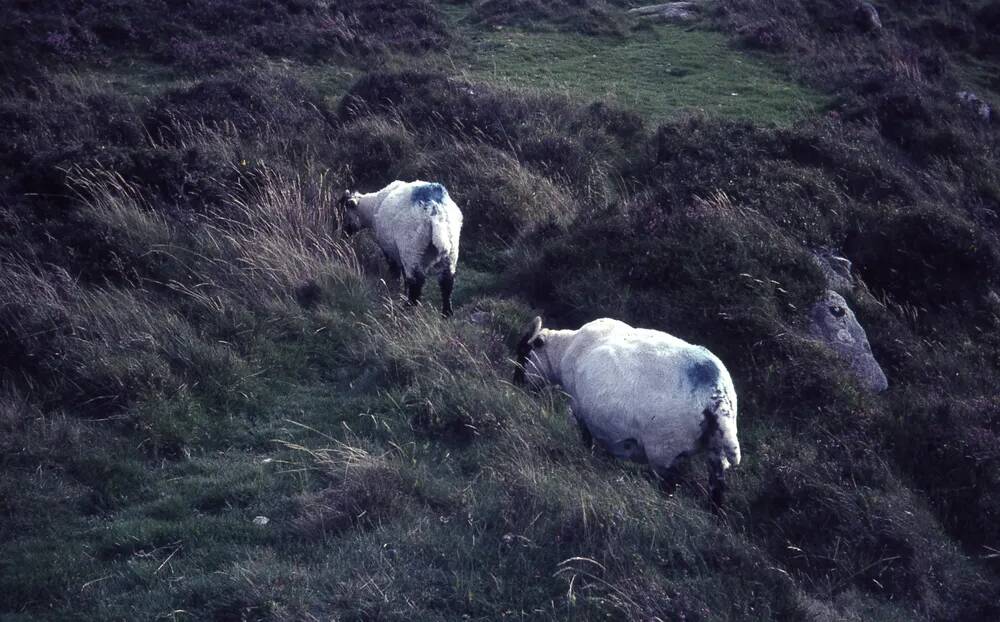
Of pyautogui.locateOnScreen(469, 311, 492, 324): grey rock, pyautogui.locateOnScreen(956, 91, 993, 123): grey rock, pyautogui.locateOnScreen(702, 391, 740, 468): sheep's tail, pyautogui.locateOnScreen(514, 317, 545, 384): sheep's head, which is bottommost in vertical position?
pyautogui.locateOnScreen(956, 91, 993, 123): grey rock

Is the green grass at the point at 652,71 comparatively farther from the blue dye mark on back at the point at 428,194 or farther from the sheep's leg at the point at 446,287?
the sheep's leg at the point at 446,287

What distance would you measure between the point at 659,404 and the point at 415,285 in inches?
162

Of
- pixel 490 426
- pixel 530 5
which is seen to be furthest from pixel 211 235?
pixel 530 5

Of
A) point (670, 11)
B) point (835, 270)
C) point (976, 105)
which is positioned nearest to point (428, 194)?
point (835, 270)

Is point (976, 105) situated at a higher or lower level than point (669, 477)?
lower

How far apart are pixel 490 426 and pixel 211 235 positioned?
4.73m

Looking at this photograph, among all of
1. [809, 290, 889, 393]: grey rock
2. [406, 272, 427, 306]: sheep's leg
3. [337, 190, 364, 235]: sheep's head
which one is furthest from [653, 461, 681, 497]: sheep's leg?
[337, 190, 364, 235]: sheep's head

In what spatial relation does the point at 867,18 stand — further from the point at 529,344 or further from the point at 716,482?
the point at 716,482

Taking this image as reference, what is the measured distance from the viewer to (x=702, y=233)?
10328mm

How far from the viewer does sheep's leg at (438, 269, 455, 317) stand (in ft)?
32.2

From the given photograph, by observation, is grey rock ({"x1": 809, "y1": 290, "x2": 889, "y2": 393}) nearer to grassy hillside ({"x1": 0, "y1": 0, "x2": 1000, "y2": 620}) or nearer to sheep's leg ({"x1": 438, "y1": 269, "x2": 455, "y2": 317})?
grassy hillside ({"x1": 0, "y1": 0, "x2": 1000, "y2": 620})

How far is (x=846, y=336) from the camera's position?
9344mm

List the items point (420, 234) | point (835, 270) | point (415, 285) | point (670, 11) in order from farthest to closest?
point (670, 11) < point (835, 270) < point (415, 285) < point (420, 234)

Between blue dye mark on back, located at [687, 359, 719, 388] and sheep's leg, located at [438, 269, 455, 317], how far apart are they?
399cm
